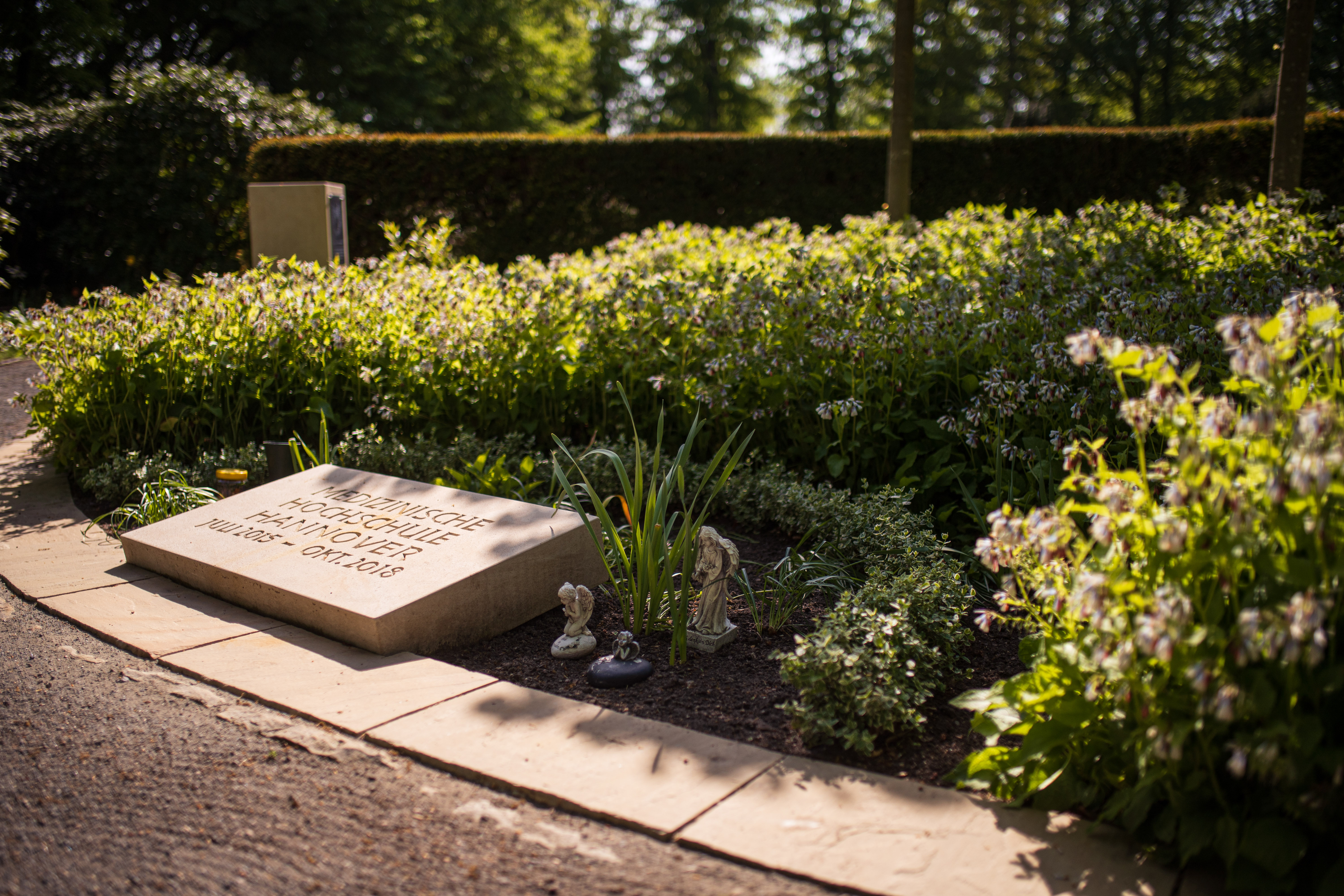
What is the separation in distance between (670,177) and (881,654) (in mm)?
10781

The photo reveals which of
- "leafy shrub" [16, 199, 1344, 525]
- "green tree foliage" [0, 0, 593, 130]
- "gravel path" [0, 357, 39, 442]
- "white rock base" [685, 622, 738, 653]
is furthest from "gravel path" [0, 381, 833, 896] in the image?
"green tree foliage" [0, 0, 593, 130]

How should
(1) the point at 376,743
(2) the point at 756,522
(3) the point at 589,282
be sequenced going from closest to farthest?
(1) the point at 376,743
(2) the point at 756,522
(3) the point at 589,282

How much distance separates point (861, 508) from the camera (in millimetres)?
3494

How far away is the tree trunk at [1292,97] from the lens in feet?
20.4

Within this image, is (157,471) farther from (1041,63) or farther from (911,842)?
(1041,63)

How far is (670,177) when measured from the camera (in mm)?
12367

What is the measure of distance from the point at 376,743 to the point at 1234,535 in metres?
2.00

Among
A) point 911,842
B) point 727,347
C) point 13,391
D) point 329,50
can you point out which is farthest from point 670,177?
point 329,50

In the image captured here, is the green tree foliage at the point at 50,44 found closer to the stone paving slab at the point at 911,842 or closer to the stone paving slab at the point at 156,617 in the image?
the stone paving slab at the point at 156,617

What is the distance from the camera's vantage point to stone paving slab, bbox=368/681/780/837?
6.68 feet

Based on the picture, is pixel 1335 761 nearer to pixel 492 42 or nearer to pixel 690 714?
pixel 690 714

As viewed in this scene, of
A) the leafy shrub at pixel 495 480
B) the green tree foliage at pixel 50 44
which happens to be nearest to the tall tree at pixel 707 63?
the green tree foliage at pixel 50 44

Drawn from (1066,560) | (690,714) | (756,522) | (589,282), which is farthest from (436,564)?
(589,282)

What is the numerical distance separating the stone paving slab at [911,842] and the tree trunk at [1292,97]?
21.0 ft
